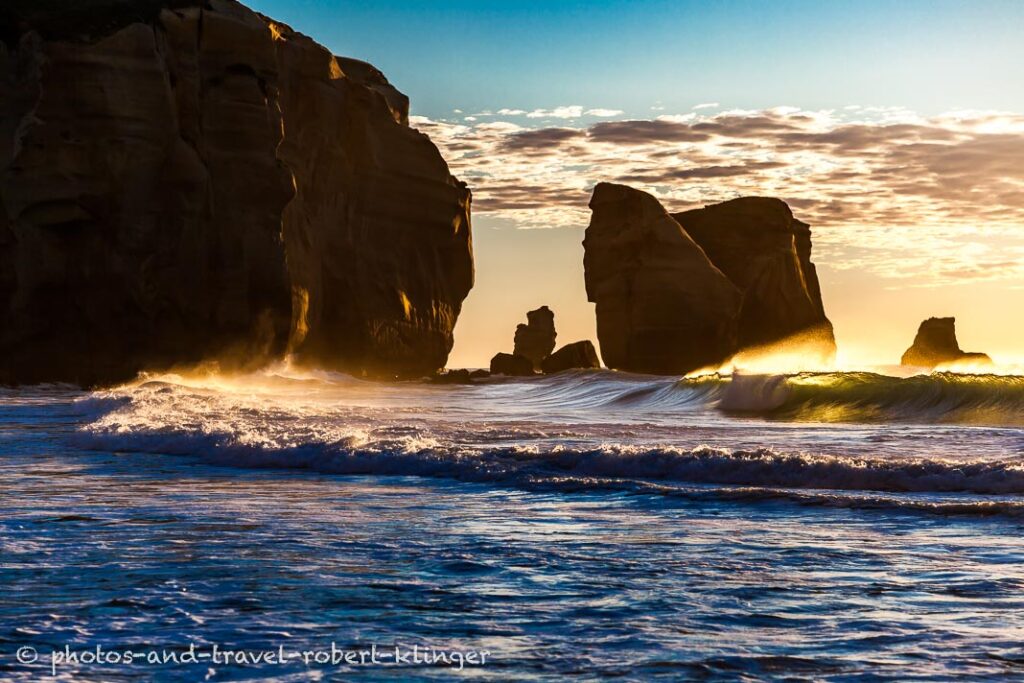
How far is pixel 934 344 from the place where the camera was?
127 meters

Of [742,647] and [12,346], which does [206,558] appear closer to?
[742,647]

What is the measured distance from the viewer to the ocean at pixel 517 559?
630cm

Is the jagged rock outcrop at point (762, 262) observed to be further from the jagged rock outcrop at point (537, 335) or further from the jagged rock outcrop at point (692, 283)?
the jagged rock outcrop at point (537, 335)

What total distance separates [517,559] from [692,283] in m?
85.4

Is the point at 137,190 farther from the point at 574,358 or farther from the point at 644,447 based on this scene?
the point at 574,358

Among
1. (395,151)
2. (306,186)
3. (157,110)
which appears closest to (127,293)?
(157,110)

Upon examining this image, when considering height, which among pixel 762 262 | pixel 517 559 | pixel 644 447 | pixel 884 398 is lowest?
pixel 517 559

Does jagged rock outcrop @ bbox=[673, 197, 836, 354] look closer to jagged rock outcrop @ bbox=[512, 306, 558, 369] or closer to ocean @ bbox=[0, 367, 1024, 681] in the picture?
jagged rock outcrop @ bbox=[512, 306, 558, 369]

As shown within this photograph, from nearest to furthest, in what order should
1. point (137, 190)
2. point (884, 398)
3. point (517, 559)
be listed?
1. point (517, 559)
2. point (884, 398)
3. point (137, 190)

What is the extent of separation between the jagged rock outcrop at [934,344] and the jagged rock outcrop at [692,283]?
61.2 ft

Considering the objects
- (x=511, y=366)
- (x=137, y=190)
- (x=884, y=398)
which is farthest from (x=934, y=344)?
(x=884, y=398)

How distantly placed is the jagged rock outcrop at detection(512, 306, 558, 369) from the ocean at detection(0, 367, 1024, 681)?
130 meters

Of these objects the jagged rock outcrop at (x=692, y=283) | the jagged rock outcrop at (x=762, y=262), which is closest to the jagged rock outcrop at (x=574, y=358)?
the jagged rock outcrop at (x=692, y=283)

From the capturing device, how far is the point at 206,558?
8.91 m
